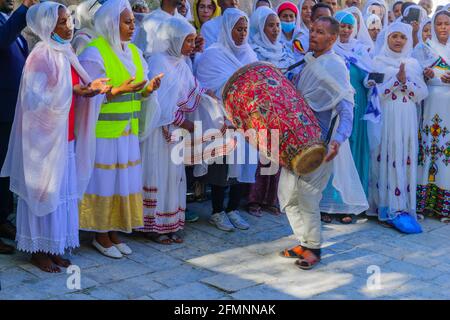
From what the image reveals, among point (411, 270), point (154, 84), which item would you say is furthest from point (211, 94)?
point (411, 270)

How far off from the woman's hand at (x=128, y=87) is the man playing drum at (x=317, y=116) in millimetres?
1224

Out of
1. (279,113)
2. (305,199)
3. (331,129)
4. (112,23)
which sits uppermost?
(112,23)

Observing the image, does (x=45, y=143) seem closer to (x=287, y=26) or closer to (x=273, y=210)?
(x=273, y=210)

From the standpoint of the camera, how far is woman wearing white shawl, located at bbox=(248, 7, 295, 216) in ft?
20.1

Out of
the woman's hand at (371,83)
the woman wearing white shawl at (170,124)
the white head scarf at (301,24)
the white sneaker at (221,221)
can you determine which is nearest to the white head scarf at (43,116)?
the woman wearing white shawl at (170,124)

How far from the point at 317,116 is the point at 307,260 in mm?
1069

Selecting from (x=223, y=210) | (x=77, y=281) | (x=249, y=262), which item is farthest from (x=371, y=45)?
(x=77, y=281)

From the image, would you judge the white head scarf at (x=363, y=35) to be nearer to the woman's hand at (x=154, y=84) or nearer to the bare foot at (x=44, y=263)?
the woman's hand at (x=154, y=84)

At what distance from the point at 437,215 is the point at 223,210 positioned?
86.0 inches

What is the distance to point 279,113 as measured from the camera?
4.50 metres

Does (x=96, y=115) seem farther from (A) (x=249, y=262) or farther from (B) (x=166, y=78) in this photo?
(A) (x=249, y=262)

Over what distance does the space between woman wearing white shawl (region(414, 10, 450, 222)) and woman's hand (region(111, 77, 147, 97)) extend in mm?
3064

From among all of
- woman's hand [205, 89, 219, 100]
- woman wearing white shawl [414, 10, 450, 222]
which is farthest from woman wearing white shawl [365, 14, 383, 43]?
woman's hand [205, 89, 219, 100]

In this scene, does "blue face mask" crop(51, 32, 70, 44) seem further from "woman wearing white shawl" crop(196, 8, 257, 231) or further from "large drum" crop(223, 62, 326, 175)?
"woman wearing white shawl" crop(196, 8, 257, 231)
